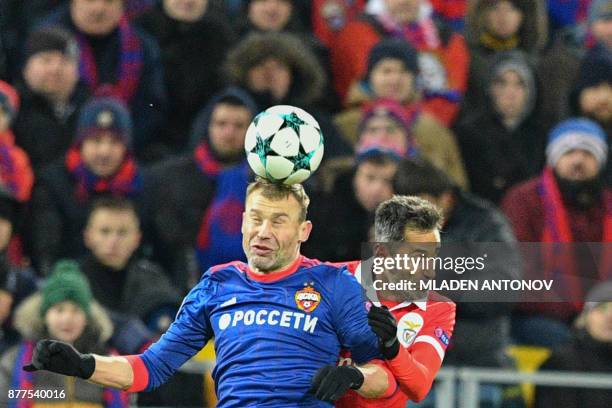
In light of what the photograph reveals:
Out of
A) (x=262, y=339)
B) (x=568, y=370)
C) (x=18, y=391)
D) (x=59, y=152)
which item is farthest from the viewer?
(x=59, y=152)

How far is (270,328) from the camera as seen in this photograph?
17.4 feet

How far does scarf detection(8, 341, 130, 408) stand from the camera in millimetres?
7605

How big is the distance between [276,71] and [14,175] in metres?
1.66

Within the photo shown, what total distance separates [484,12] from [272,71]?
157cm

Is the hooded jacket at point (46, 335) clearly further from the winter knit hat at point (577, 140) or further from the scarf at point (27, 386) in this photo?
the winter knit hat at point (577, 140)

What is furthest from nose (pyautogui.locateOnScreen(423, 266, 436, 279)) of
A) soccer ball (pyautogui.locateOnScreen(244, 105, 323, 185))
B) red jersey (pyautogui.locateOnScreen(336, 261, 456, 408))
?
soccer ball (pyautogui.locateOnScreen(244, 105, 323, 185))

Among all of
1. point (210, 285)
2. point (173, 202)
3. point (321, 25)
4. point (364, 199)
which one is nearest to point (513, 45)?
point (321, 25)

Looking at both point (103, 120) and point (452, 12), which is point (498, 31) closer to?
point (452, 12)

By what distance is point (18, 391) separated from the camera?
7688 mm

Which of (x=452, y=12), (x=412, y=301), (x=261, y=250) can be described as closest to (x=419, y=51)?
(x=452, y=12)

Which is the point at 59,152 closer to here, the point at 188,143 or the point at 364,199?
the point at 188,143

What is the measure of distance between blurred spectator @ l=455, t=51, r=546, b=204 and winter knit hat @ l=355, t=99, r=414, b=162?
462 mm

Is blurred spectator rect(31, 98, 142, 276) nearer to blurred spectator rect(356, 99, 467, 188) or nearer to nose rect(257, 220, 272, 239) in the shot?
blurred spectator rect(356, 99, 467, 188)

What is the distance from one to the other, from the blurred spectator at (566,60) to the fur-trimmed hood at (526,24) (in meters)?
0.12
